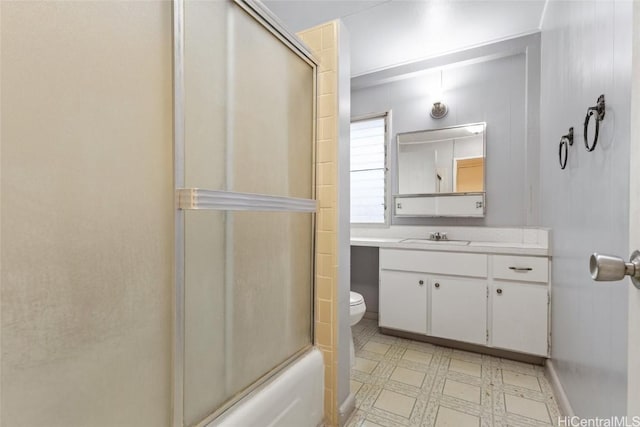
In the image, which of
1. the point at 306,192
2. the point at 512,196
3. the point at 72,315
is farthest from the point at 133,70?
the point at 512,196

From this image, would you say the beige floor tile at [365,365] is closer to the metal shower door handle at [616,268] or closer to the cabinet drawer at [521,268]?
the cabinet drawer at [521,268]

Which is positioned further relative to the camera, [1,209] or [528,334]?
[528,334]

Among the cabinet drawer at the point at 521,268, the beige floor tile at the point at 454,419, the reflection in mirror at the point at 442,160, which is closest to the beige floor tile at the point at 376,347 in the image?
the beige floor tile at the point at 454,419

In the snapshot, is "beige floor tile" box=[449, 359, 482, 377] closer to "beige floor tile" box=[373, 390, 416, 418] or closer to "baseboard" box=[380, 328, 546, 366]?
"baseboard" box=[380, 328, 546, 366]

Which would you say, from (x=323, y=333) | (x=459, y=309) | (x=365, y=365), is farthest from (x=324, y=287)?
(x=459, y=309)

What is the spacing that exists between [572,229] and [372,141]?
1892 mm

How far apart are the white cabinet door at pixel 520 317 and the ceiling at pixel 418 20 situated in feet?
6.09

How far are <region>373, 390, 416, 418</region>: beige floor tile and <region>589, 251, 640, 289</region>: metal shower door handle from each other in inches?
52.9

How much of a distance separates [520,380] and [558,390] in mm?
244

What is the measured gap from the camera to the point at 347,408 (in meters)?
1.46

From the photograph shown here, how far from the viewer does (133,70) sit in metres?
0.69

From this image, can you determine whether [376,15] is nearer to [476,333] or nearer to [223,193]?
[223,193]

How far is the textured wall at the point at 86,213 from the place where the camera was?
0.52 meters

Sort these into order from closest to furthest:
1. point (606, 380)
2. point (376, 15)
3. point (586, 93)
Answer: point (606, 380)
point (586, 93)
point (376, 15)
